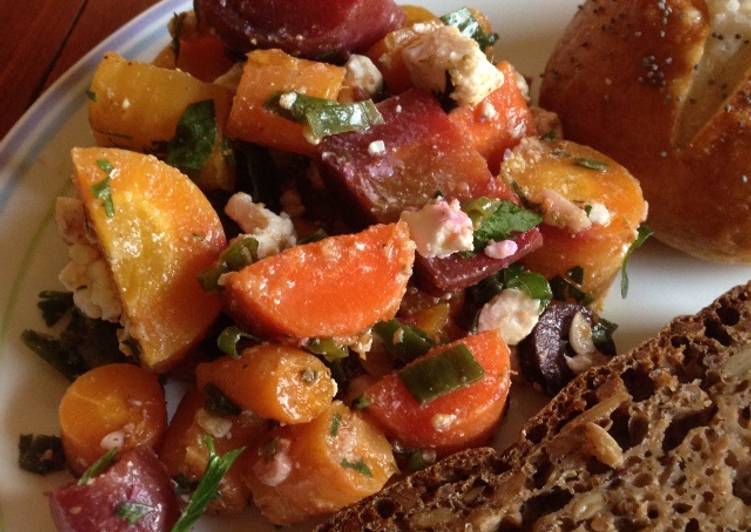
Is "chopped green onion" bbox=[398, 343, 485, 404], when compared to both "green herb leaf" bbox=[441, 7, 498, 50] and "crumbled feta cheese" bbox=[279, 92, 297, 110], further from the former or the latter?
"green herb leaf" bbox=[441, 7, 498, 50]

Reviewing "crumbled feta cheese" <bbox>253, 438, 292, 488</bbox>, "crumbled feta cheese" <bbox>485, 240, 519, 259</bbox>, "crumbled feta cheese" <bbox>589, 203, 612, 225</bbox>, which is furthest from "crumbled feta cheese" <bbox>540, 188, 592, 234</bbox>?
"crumbled feta cheese" <bbox>253, 438, 292, 488</bbox>

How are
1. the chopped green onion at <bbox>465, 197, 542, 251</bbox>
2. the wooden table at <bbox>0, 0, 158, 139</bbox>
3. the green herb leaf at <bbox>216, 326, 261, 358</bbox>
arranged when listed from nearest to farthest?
the green herb leaf at <bbox>216, 326, 261, 358</bbox> < the chopped green onion at <bbox>465, 197, 542, 251</bbox> < the wooden table at <bbox>0, 0, 158, 139</bbox>

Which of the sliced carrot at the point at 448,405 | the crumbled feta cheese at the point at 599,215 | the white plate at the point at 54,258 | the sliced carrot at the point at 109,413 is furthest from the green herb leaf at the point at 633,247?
the sliced carrot at the point at 109,413

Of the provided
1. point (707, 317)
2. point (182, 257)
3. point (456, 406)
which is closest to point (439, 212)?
point (456, 406)

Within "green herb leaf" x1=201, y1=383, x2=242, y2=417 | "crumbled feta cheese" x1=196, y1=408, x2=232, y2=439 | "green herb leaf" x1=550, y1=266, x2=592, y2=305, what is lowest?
"green herb leaf" x1=550, y1=266, x2=592, y2=305

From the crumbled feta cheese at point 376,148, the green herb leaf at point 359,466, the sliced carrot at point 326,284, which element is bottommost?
the green herb leaf at point 359,466

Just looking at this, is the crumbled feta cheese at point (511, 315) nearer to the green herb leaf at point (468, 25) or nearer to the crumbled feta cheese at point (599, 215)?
the crumbled feta cheese at point (599, 215)
